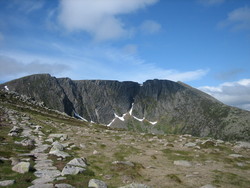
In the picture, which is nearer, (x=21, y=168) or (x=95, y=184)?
(x=95, y=184)

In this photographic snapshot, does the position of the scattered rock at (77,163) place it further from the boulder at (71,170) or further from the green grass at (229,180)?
the green grass at (229,180)

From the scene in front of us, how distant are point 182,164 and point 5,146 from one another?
19.8 meters

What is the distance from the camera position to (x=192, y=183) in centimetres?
1647

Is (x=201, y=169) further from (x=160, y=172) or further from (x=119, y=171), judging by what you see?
(x=119, y=171)

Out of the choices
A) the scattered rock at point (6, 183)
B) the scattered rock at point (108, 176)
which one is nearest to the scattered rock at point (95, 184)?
the scattered rock at point (108, 176)

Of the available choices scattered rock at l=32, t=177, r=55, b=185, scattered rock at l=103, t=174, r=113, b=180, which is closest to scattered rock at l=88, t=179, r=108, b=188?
scattered rock at l=103, t=174, r=113, b=180

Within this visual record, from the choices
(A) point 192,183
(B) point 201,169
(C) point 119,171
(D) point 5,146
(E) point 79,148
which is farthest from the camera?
(E) point 79,148

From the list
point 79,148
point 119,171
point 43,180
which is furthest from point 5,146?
point 119,171

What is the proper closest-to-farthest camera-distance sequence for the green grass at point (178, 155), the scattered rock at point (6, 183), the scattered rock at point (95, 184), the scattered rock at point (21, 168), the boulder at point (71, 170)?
1. the scattered rock at point (6, 183)
2. the scattered rock at point (95, 184)
3. the scattered rock at point (21, 168)
4. the boulder at point (71, 170)
5. the green grass at point (178, 155)

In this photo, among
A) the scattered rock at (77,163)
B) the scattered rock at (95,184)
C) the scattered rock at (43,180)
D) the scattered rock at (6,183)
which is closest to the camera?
the scattered rock at (6,183)

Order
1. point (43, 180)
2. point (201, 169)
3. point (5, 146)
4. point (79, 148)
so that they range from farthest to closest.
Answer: point (79, 148) < point (5, 146) < point (201, 169) < point (43, 180)

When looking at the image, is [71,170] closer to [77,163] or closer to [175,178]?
[77,163]

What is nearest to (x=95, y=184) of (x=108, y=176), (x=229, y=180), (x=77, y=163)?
(x=108, y=176)

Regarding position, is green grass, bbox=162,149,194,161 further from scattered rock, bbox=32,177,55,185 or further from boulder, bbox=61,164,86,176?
scattered rock, bbox=32,177,55,185
